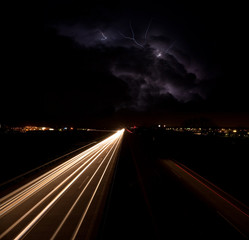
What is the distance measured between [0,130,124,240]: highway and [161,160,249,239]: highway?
344 inches

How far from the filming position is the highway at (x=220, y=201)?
871cm

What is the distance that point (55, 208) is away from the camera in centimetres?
955

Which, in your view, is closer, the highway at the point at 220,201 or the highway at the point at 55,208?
the highway at the point at 55,208

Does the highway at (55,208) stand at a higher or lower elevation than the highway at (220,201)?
higher

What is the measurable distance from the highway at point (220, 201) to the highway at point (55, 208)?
8.74m

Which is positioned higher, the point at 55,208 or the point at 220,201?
the point at 55,208

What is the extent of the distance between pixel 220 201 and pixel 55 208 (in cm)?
1334

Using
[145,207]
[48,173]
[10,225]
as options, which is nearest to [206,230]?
[145,207]

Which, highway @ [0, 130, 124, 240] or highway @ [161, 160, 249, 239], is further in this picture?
highway @ [161, 160, 249, 239]

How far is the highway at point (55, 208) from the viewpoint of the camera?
7625mm

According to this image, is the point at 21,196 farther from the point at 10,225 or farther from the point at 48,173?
the point at 48,173

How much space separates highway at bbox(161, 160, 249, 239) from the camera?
8709 millimetres

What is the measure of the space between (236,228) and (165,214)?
4.28 metres

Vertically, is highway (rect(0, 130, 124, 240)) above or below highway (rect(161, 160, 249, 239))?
above
